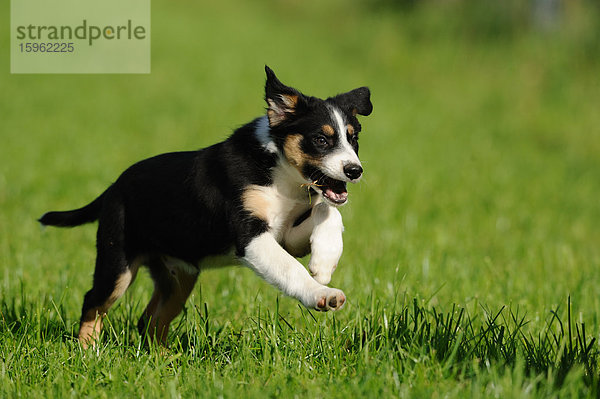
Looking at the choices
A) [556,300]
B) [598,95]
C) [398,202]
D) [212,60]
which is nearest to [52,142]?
[398,202]

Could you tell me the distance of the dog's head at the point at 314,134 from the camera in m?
3.58

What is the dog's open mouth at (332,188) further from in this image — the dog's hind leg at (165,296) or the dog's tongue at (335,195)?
the dog's hind leg at (165,296)

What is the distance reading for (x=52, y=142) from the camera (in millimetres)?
11844

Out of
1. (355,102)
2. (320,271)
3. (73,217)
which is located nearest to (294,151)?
(355,102)

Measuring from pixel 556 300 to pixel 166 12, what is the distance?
69.8 ft

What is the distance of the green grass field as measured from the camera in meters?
3.36

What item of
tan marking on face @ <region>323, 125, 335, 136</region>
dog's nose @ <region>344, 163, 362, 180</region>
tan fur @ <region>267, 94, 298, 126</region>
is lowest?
dog's nose @ <region>344, 163, 362, 180</region>

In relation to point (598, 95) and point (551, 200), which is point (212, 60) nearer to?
point (598, 95)

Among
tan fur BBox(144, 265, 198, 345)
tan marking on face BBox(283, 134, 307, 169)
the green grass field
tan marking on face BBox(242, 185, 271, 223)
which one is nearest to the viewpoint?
the green grass field

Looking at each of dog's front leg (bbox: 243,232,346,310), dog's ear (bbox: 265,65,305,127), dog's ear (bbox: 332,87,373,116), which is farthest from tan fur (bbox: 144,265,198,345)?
dog's ear (bbox: 332,87,373,116)

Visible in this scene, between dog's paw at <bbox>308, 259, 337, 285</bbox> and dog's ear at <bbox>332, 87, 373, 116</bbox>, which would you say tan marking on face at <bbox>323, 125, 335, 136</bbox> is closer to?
dog's ear at <bbox>332, 87, 373, 116</bbox>

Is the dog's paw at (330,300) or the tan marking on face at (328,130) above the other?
the tan marking on face at (328,130)

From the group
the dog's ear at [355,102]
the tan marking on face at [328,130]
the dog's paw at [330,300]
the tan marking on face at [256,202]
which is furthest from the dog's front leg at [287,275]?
the dog's ear at [355,102]

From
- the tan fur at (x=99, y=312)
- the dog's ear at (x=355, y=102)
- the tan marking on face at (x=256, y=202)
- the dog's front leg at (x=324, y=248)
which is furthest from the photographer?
the tan fur at (x=99, y=312)
